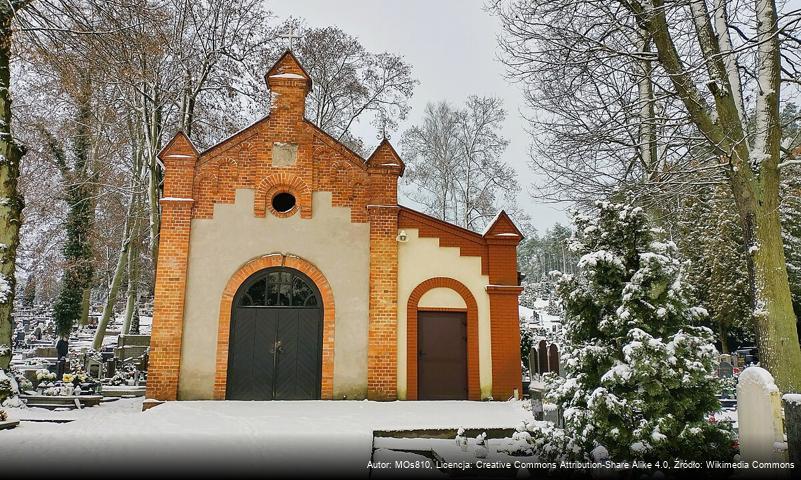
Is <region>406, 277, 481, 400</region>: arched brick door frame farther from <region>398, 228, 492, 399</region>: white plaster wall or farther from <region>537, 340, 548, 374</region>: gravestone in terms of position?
<region>537, 340, 548, 374</region>: gravestone

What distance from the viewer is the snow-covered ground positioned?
6977 millimetres

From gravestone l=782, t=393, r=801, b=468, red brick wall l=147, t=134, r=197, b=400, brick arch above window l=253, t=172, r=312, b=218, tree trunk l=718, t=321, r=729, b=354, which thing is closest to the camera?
gravestone l=782, t=393, r=801, b=468

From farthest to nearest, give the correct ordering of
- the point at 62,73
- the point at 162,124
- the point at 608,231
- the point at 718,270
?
the point at 718,270 < the point at 162,124 < the point at 62,73 < the point at 608,231

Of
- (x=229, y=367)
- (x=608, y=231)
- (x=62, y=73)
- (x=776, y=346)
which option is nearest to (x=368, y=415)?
(x=229, y=367)

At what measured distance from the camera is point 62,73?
10.0m

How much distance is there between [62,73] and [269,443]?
821 centimetres

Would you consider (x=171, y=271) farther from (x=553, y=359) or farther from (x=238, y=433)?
(x=553, y=359)

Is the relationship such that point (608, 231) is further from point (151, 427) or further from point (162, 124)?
point (162, 124)

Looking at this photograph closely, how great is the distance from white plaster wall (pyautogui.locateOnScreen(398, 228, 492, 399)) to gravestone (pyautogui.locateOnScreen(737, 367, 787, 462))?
20.8ft

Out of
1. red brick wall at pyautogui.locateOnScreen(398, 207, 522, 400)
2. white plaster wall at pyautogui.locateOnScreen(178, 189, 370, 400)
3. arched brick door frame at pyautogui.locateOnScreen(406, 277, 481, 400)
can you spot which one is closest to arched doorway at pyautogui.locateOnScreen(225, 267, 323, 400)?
white plaster wall at pyautogui.locateOnScreen(178, 189, 370, 400)

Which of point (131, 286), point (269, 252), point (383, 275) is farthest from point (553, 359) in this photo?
point (131, 286)

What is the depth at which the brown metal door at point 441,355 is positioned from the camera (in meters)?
12.2

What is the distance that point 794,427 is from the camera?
584 cm

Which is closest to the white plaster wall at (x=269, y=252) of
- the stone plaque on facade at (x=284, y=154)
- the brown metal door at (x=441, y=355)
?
the stone plaque on facade at (x=284, y=154)
